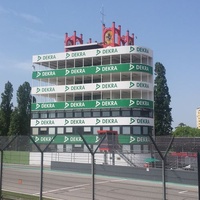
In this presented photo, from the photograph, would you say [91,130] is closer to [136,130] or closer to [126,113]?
[126,113]

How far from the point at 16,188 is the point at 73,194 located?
11.5ft

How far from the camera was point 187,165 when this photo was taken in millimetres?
20062

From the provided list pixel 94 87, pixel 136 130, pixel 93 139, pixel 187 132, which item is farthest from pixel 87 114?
pixel 187 132

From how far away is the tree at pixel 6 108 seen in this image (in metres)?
82.4

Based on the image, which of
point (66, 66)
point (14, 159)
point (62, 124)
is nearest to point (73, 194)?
point (14, 159)

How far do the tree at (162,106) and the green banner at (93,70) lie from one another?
13.6 metres

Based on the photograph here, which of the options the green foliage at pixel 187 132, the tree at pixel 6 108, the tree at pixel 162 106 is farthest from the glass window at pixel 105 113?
the green foliage at pixel 187 132

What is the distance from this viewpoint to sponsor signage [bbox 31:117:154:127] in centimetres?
4538

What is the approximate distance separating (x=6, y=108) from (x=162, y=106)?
40368mm

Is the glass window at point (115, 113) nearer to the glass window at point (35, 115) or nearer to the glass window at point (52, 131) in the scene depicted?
the glass window at point (52, 131)

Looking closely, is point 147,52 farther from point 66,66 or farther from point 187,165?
point 187,165

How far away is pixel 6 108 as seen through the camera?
84562 millimetres

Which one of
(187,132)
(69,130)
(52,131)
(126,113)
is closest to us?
(126,113)

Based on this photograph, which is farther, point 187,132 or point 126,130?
point 187,132
